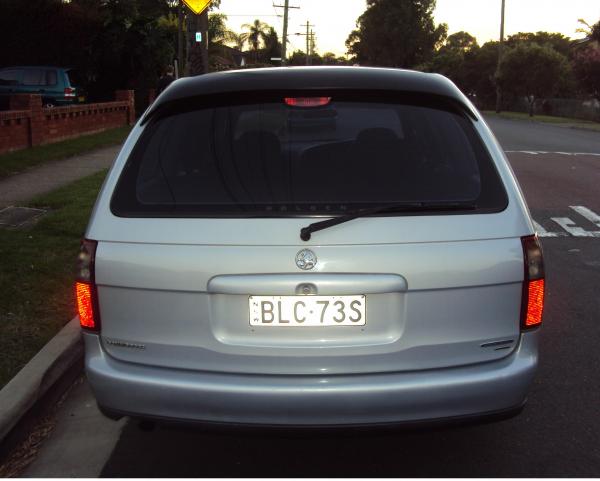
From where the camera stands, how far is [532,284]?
2893mm

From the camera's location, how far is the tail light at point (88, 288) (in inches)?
113

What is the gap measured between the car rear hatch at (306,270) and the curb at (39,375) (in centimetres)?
98

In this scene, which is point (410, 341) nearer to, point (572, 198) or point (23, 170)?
point (572, 198)

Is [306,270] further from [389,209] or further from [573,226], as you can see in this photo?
[573,226]

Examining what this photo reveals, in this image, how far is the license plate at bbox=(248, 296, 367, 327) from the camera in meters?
2.71

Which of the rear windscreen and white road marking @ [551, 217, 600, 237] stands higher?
the rear windscreen

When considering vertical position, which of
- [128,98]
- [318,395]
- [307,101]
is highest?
[307,101]

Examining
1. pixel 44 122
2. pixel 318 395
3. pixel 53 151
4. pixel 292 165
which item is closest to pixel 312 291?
pixel 318 395

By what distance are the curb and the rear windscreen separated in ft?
4.37

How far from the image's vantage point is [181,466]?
329cm

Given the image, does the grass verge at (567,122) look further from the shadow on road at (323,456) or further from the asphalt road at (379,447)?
the shadow on road at (323,456)

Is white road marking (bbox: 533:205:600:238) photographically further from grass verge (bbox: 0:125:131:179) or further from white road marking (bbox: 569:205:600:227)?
Answer: grass verge (bbox: 0:125:131:179)

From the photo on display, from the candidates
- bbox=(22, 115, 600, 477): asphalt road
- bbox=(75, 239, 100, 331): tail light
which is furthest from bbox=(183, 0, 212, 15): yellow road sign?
bbox=(75, 239, 100, 331): tail light

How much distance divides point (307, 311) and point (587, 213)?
831 centimetres
